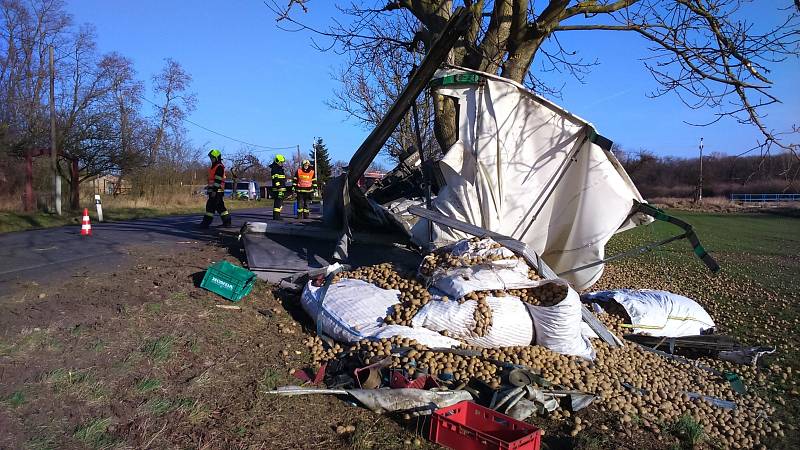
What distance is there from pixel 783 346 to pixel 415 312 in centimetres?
520

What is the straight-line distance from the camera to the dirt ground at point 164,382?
3.59 metres

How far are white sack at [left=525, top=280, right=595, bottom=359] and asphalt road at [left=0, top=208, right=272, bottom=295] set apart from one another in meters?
5.44

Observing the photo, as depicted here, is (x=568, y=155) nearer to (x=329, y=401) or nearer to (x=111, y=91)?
(x=329, y=401)

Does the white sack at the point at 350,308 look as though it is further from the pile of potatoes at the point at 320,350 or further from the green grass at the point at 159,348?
the green grass at the point at 159,348

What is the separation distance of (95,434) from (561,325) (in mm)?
3907

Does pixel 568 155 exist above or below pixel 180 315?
above

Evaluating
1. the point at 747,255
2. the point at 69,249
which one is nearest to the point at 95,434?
the point at 69,249

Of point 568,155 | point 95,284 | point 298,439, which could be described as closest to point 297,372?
point 298,439

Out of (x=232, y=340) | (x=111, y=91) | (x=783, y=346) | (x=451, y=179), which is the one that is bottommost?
(x=783, y=346)

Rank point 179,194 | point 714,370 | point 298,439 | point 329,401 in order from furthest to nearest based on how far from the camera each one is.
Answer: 1. point 179,194
2. point 714,370
3. point 329,401
4. point 298,439

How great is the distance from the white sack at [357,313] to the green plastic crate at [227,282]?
75cm

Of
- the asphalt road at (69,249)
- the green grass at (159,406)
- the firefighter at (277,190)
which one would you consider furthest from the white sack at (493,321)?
the firefighter at (277,190)

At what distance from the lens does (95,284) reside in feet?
21.1

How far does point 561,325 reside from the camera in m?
5.40
